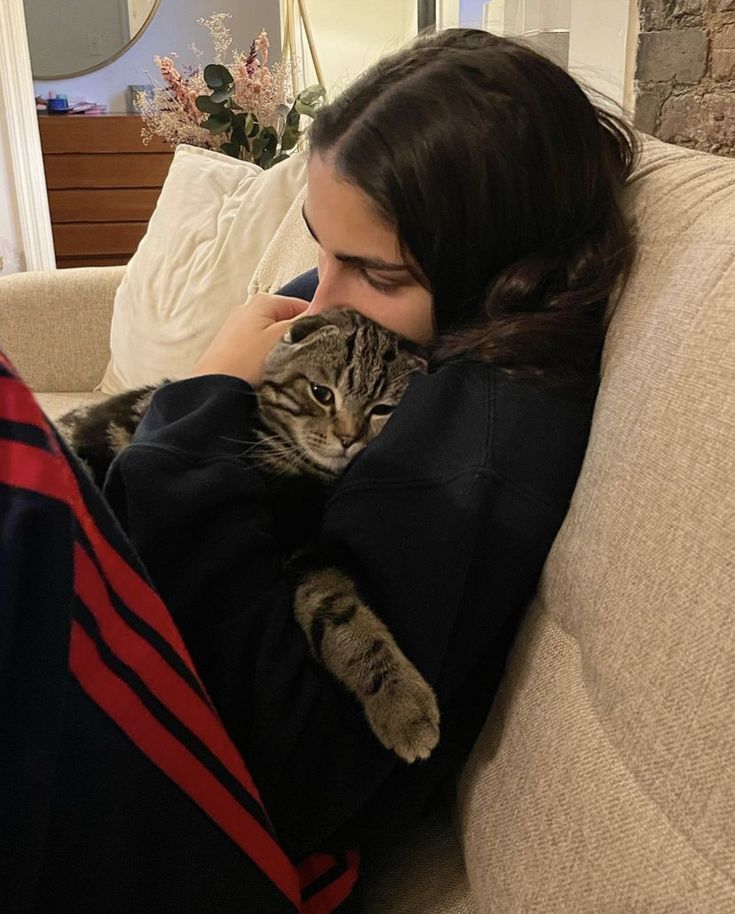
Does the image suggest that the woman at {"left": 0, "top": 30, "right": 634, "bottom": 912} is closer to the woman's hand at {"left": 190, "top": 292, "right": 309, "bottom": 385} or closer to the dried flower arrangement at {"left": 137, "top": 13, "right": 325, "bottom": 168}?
the woman's hand at {"left": 190, "top": 292, "right": 309, "bottom": 385}

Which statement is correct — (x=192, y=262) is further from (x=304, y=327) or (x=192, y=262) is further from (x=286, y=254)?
(x=304, y=327)

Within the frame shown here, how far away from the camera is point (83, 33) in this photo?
3939 mm

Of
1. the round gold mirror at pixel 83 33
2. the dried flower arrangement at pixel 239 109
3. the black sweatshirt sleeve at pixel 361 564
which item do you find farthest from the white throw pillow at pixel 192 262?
the round gold mirror at pixel 83 33

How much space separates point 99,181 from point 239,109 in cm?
164

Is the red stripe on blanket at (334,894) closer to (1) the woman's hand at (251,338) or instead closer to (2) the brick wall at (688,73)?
(1) the woman's hand at (251,338)

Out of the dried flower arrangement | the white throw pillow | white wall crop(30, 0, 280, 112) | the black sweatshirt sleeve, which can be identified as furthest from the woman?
white wall crop(30, 0, 280, 112)

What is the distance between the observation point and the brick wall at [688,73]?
1.51 m

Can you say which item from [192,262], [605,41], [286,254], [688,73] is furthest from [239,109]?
[688,73]

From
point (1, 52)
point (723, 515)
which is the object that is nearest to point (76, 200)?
point (1, 52)

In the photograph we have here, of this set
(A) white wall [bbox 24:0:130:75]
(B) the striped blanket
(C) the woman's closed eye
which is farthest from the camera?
(A) white wall [bbox 24:0:130:75]

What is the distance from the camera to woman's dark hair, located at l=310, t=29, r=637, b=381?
809 millimetres

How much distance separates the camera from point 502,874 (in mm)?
669

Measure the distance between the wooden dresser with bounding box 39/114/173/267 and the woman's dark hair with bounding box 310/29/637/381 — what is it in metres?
3.25

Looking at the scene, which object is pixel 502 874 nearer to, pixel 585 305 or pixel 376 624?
pixel 376 624
